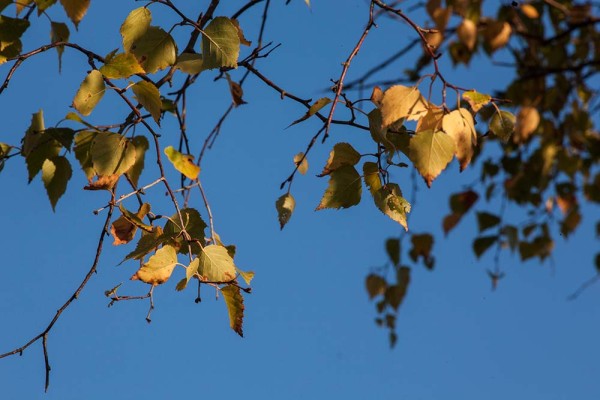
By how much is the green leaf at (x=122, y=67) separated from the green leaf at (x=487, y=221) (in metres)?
1.49

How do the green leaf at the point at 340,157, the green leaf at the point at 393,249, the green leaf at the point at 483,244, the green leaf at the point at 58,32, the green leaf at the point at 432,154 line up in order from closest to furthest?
the green leaf at the point at 432,154 < the green leaf at the point at 340,157 < the green leaf at the point at 58,32 < the green leaf at the point at 393,249 < the green leaf at the point at 483,244

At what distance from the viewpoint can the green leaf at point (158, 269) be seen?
699 millimetres

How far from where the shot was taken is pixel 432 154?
66cm

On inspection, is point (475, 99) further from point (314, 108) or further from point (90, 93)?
point (90, 93)

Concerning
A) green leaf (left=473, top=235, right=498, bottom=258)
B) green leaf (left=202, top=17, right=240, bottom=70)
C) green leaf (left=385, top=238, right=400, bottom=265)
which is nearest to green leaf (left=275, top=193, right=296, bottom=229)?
green leaf (left=202, top=17, right=240, bottom=70)

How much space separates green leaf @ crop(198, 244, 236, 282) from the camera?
720mm

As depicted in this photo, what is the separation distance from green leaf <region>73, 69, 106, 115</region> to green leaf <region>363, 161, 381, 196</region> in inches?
11.1

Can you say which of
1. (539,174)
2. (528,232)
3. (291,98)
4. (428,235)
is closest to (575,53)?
(539,174)

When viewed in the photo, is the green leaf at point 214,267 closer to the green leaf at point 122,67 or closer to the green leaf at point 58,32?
the green leaf at point 122,67

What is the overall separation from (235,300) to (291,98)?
25cm

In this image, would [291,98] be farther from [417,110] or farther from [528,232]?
[528,232]

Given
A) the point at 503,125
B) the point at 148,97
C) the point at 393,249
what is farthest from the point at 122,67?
the point at 393,249

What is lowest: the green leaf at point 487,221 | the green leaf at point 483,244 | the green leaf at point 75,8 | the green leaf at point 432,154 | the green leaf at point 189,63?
the green leaf at point 432,154

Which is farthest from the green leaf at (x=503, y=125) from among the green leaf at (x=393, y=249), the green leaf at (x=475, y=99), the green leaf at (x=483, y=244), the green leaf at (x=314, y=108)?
the green leaf at (x=483, y=244)
